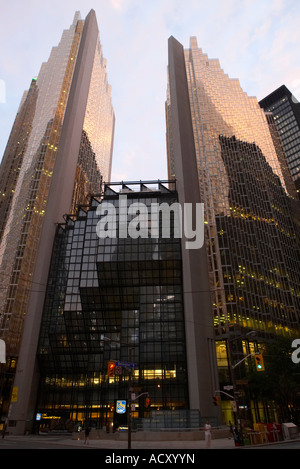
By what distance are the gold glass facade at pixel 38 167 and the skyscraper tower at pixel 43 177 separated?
7.6 inches

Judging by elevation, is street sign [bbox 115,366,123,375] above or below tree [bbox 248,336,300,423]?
below

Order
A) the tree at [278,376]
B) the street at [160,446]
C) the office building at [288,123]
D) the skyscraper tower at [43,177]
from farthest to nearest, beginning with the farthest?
1. the office building at [288,123]
2. the skyscraper tower at [43,177]
3. the tree at [278,376]
4. the street at [160,446]

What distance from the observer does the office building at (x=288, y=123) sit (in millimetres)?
165000

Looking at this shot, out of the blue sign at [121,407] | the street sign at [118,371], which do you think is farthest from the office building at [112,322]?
the street sign at [118,371]

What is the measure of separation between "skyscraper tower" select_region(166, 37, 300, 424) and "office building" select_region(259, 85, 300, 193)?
279 feet

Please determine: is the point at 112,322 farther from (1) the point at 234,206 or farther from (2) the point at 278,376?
(1) the point at 234,206

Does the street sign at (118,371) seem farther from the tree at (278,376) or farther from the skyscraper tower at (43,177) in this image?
the skyscraper tower at (43,177)

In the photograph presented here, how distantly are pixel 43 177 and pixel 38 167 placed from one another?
3858 mm

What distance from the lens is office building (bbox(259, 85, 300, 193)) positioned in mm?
165000

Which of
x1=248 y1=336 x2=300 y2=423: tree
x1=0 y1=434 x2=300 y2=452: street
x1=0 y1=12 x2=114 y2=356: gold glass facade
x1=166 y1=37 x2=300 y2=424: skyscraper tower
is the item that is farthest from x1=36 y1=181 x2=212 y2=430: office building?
x1=0 y1=434 x2=300 y2=452: street

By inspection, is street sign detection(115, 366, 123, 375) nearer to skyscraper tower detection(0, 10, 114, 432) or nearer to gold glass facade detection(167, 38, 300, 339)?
skyscraper tower detection(0, 10, 114, 432)

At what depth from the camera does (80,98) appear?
86.4 metres

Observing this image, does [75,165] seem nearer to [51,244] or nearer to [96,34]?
[51,244]
